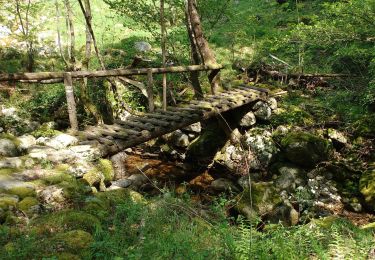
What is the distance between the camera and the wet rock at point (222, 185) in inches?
358

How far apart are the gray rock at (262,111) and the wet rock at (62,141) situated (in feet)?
20.8

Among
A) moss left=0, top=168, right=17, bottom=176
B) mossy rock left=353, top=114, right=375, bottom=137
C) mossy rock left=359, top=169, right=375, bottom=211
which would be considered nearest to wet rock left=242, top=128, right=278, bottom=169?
mossy rock left=353, top=114, right=375, bottom=137

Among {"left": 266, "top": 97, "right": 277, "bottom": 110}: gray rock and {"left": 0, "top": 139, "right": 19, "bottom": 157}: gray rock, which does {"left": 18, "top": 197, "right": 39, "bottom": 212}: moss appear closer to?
{"left": 0, "top": 139, "right": 19, "bottom": 157}: gray rock

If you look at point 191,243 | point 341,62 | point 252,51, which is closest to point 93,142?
point 191,243

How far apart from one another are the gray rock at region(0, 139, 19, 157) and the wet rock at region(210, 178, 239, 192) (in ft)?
16.5

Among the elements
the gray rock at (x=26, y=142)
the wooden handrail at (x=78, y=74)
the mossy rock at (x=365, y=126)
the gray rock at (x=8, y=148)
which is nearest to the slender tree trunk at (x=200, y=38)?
the wooden handrail at (x=78, y=74)

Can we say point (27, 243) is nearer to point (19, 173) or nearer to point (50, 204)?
point (50, 204)

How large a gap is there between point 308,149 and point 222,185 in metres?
2.43

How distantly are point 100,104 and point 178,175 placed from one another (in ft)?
14.4

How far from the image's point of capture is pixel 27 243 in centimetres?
323

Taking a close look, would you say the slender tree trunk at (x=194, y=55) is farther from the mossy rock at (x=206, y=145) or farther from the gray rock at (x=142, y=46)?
the gray rock at (x=142, y=46)

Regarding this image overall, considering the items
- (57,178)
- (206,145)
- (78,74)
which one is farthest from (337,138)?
(57,178)

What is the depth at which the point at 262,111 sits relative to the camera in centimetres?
1107

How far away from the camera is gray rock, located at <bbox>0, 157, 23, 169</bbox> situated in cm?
528
